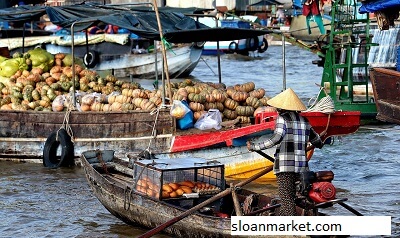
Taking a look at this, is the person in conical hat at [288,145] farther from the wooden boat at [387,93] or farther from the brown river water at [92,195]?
the wooden boat at [387,93]

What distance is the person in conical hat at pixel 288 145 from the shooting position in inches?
301

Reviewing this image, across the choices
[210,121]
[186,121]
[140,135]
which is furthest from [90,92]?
[210,121]

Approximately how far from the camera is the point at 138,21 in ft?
43.9

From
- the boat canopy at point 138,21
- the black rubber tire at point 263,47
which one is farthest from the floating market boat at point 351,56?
the black rubber tire at point 263,47

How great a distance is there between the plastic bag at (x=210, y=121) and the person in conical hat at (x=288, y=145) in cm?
429

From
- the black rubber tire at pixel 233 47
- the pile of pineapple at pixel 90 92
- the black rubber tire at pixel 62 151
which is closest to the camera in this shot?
the pile of pineapple at pixel 90 92

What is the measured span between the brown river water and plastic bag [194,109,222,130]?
1.02 m

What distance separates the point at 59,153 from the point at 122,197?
430 centimetres

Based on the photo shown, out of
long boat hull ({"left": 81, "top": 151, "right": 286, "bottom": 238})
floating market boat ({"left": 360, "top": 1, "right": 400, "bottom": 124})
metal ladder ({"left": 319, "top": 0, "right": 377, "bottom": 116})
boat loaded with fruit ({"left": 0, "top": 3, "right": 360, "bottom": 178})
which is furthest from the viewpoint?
metal ladder ({"left": 319, "top": 0, "right": 377, "bottom": 116})

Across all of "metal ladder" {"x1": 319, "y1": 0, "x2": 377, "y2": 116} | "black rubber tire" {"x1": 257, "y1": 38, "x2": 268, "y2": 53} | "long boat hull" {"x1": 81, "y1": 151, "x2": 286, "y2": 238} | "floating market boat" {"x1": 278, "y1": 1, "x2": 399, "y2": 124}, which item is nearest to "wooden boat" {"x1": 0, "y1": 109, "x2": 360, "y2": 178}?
"long boat hull" {"x1": 81, "y1": 151, "x2": 286, "y2": 238}

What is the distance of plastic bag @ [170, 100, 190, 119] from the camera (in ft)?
39.5

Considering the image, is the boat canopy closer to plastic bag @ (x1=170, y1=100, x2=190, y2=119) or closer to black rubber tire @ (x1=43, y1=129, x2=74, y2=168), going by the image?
plastic bag @ (x1=170, y1=100, x2=190, y2=119)

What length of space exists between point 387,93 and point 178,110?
289 centimetres

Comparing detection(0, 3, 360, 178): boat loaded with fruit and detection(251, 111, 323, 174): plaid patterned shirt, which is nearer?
detection(251, 111, 323, 174): plaid patterned shirt
